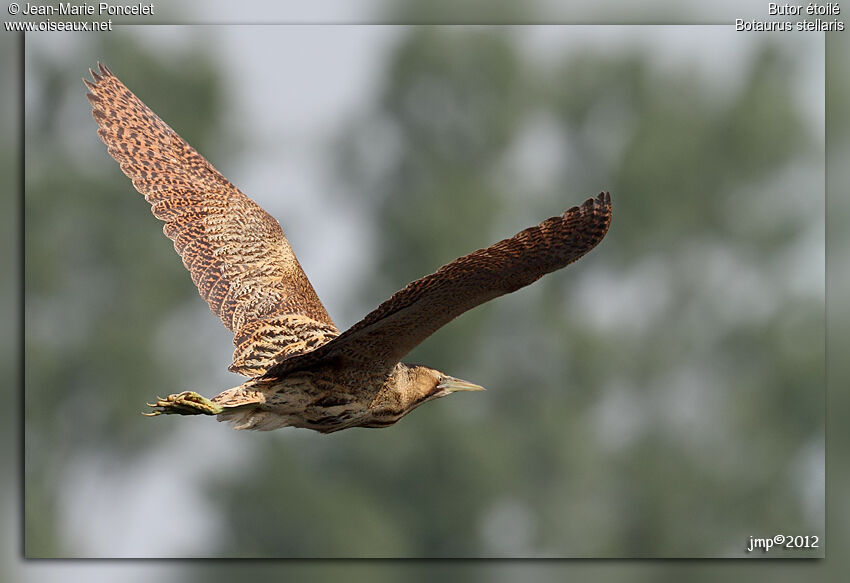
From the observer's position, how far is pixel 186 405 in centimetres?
442

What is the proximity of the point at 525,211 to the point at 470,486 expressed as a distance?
2.46 meters

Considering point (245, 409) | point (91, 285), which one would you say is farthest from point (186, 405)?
point (91, 285)

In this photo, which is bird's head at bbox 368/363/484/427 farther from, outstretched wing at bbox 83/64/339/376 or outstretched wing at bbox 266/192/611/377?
outstretched wing at bbox 83/64/339/376

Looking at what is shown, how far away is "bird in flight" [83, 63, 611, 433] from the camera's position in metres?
4.02

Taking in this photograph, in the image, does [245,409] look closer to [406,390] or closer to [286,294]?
[406,390]

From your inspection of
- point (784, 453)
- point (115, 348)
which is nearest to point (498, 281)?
point (784, 453)

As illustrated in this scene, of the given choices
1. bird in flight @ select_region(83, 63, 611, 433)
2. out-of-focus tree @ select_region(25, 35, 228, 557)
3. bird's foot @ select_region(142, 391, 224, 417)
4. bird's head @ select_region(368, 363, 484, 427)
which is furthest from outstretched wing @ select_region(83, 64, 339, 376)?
out-of-focus tree @ select_region(25, 35, 228, 557)

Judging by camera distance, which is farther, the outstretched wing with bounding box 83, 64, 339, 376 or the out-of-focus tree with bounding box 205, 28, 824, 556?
the out-of-focus tree with bounding box 205, 28, 824, 556

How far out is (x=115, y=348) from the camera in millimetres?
11148

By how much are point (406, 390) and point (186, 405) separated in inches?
33.6

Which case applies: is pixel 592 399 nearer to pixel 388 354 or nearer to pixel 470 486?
pixel 470 486

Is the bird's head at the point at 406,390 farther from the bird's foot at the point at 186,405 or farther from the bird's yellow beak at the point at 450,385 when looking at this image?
the bird's foot at the point at 186,405

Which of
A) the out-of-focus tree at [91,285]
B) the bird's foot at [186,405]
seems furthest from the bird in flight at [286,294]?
the out-of-focus tree at [91,285]

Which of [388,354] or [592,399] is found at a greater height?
[592,399]
